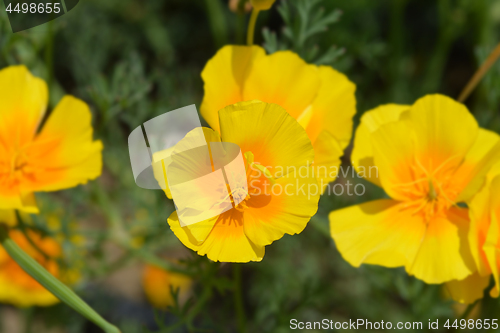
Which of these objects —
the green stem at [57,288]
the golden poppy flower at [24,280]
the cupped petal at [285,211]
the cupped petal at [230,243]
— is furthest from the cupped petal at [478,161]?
the golden poppy flower at [24,280]

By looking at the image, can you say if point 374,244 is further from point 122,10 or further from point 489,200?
point 122,10

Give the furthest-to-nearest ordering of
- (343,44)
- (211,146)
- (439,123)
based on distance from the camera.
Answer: (343,44) → (439,123) → (211,146)

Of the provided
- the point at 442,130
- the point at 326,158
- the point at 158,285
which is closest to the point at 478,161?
the point at 442,130

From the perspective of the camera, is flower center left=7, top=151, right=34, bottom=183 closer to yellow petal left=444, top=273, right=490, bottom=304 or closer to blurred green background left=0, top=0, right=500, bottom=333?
blurred green background left=0, top=0, right=500, bottom=333

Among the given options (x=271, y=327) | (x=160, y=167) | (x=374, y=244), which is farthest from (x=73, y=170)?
(x=271, y=327)

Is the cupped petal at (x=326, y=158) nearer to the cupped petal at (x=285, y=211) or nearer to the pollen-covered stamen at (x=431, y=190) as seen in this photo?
the cupped petal at (x=285, y=211)

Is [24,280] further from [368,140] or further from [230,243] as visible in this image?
[368,140]
